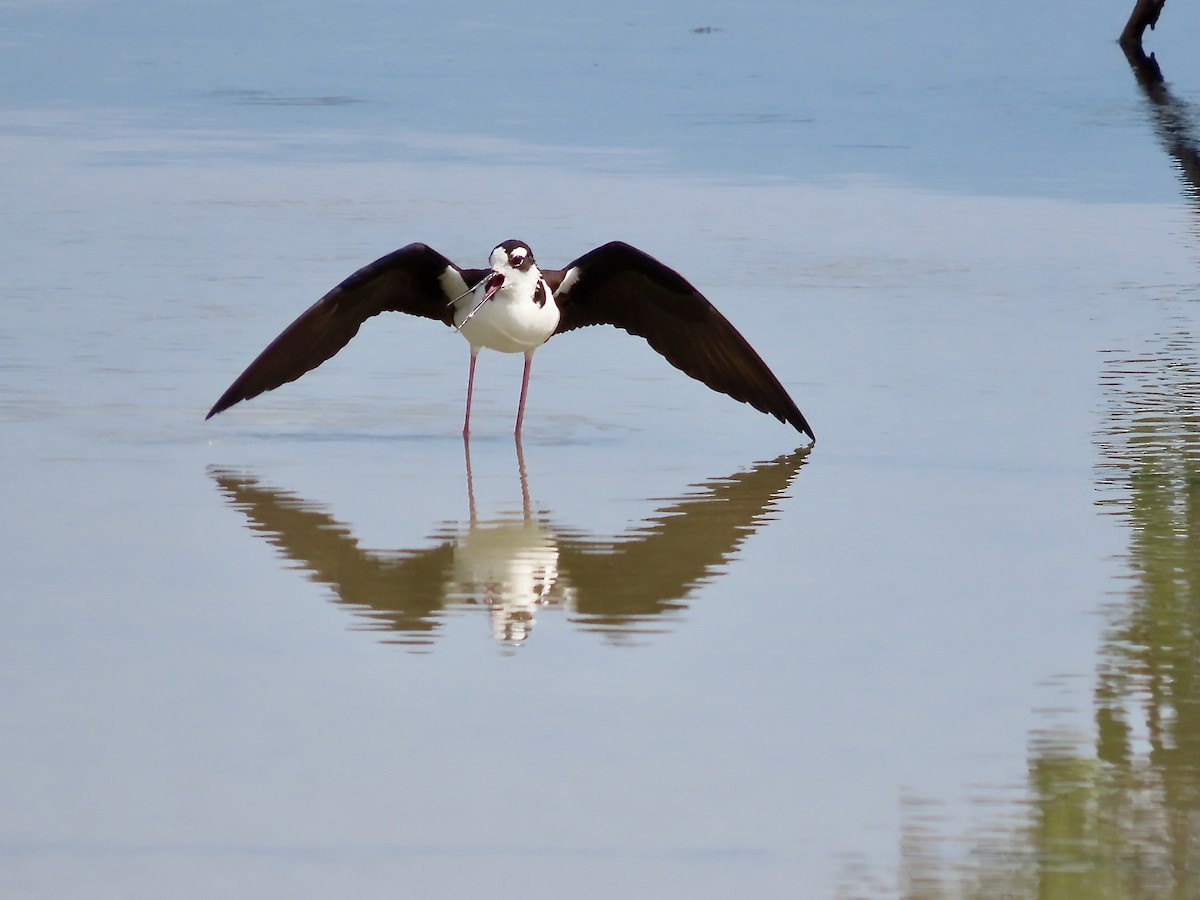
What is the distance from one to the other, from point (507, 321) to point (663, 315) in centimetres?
92

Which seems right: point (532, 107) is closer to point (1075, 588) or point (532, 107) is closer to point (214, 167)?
point (214, 167)

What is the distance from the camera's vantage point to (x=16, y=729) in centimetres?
634

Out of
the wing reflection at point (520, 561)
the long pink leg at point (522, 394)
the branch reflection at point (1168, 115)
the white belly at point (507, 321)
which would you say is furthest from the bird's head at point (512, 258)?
the branch reflection at point (1168, 115)

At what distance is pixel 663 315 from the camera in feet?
37.6

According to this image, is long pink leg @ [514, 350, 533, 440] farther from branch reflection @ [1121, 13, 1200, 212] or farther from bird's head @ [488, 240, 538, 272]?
branch reflection @ [1121, 13, 1200, 212]

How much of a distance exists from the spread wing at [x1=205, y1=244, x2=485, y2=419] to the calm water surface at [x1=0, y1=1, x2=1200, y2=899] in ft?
0.85

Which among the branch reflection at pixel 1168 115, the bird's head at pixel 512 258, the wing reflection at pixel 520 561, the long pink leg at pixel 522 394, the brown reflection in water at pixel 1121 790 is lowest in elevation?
the brown reflection in water at pixel 1121 790

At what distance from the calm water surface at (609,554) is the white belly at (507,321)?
16.0 inches

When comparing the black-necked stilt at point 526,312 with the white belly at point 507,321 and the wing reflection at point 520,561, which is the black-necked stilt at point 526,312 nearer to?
the white belly at point 507,321

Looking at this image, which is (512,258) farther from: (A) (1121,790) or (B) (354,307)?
(A) (1121,790)


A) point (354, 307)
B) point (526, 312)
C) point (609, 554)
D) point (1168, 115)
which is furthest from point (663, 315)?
point (1168, 115)

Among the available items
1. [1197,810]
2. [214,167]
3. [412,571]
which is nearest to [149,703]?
[412,571]

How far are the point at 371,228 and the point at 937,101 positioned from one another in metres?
11.1

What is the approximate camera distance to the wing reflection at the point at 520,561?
7672 millimetres
